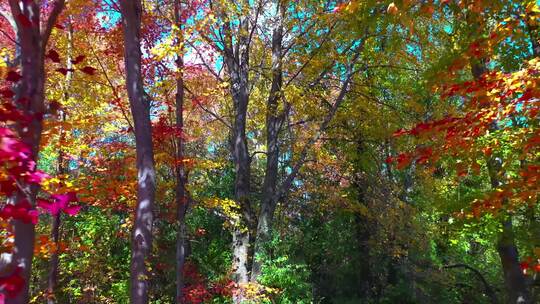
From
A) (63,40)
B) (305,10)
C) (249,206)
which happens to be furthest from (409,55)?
(63,40)

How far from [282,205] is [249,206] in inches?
113

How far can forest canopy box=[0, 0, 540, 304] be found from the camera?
18.7 ft

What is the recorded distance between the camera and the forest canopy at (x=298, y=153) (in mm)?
5707

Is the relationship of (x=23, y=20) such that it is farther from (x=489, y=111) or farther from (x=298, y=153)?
(x=298, y=153)

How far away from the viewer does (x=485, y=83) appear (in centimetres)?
454

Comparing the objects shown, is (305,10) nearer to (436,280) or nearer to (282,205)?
(282,205)

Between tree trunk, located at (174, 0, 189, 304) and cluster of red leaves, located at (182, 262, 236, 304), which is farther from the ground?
tree trunk, located at (174, 0, 189, 304)

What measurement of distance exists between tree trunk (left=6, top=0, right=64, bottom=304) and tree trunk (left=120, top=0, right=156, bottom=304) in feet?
10.5

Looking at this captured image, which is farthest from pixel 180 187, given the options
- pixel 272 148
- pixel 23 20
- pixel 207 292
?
pixel 23 20

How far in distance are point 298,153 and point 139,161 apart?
25.2 feet

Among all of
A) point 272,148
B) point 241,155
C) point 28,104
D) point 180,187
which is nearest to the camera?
point 28,104

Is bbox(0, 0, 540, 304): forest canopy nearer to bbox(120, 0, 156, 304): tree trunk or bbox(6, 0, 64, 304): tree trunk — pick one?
bbox(120, 0, 156, 304): tree trunk

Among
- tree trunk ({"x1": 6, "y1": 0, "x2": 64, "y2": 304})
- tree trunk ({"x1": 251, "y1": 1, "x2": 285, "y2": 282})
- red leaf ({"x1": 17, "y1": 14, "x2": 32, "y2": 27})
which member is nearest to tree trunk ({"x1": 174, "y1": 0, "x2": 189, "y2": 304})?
tree trunk ({"x1": 251, "y1": 1, "x2": 285, "y2": 282})

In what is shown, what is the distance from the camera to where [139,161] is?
5953 millimetres
